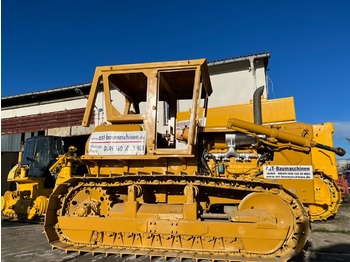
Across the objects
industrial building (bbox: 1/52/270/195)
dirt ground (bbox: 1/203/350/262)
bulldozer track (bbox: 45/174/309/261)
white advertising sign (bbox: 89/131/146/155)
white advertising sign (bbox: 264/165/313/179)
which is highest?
industrial building (bbox: 1/52/270/195)

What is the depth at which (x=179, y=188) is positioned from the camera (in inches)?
197

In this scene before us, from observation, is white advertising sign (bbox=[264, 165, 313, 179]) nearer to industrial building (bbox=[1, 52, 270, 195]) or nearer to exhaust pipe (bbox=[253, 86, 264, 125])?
exhaust pipe (bbox=[253, 86, 264, 125])

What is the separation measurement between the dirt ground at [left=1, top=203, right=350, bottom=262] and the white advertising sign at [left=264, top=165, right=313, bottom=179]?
1.36 meters

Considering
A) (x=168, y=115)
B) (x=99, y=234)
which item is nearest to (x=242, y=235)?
(x=99, y=234)


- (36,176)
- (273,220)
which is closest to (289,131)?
(273,220)

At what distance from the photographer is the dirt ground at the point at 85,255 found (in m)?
4.64

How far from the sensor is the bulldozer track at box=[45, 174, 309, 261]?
164 inches

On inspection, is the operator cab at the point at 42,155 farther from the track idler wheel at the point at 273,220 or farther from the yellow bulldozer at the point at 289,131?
the track idler wheel at the point at 273,220

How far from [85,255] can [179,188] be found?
6.49ft

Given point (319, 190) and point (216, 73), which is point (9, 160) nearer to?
point (216, 73)

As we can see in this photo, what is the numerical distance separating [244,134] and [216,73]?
9048mm

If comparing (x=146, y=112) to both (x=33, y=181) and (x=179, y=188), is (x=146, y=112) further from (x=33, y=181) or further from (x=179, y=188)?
(x=33, y=181)

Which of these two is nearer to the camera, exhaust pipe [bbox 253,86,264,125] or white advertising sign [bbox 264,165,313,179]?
white advertising sign [bbox 264,165,313,179]

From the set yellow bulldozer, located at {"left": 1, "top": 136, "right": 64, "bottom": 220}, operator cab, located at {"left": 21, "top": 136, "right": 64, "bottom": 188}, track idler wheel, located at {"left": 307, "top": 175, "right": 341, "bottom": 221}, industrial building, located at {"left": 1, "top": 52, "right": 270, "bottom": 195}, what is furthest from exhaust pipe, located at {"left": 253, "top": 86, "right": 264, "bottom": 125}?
operator cab, located at {"left": 21, "top": 136, "right": 64, "bottom": 188}
